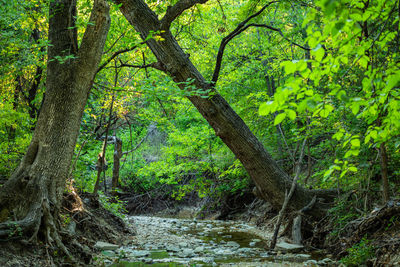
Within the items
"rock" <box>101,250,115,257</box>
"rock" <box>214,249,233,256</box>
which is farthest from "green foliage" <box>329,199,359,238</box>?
"rock" <box>101,250,115,257</box>

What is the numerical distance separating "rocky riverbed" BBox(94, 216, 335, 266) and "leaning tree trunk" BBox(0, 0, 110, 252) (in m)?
1.11

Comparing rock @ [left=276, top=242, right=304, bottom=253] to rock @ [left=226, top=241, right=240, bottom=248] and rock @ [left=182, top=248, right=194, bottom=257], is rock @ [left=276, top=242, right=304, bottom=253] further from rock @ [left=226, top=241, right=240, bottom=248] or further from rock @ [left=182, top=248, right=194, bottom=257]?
rock @ [left=182, top=248, right=194, bottom=257]

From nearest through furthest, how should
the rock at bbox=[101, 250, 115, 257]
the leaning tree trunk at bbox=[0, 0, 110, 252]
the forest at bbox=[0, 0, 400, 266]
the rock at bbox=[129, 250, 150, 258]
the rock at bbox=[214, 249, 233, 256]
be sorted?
the forest at bbox=[0, 0, 400, 266] < the leaning tree trunk at bbox=[0, 0, 110, 252] < the rock at bbox=[101, 250, 115, 257] < the rock at bbox=[129, 250, 150, 258] < the rock at bbox=[214, 249, 233, 256]

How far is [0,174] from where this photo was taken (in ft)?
17.2

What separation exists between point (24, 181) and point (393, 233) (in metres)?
4.49

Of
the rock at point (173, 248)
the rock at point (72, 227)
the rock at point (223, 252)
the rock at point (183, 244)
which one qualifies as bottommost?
the rock at point (223, 252)

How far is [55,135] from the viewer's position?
153 inches

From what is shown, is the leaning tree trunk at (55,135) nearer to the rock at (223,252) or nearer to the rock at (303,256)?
Answer: the rock at (223,252)

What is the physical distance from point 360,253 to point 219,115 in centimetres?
308

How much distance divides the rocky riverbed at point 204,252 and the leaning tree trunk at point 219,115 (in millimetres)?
1003

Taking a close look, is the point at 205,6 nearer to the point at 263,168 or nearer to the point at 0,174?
the point at 263,168

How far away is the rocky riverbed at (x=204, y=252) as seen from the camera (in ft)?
13.4

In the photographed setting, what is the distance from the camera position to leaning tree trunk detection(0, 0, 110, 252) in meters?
3.44

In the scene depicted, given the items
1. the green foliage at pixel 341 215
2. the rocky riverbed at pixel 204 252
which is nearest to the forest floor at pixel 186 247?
the rocky riverbed at pixel 204 252
